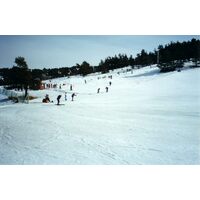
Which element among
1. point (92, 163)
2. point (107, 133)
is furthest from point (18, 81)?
point (92, 163)

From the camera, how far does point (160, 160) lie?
23.3ft

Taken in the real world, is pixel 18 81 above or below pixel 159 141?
above

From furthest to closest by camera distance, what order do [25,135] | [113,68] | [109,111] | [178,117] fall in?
[113,68] < [109,111] < [178,117] < [25,135]

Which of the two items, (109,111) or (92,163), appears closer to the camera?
(92,163)

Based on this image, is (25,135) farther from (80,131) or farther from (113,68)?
(113,68)

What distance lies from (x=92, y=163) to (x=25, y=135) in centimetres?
339
